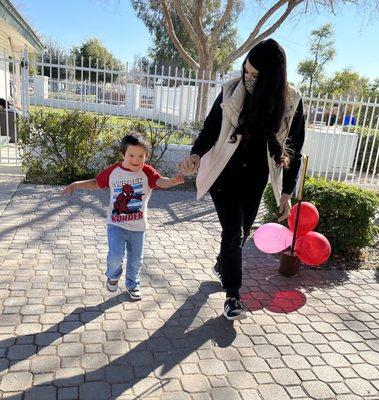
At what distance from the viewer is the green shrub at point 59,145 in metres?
7.07

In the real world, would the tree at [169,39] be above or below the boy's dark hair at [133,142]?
above

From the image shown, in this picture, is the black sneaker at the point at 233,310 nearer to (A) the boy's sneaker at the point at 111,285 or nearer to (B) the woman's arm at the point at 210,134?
(A) the boy's sneaker at the point at 111,285

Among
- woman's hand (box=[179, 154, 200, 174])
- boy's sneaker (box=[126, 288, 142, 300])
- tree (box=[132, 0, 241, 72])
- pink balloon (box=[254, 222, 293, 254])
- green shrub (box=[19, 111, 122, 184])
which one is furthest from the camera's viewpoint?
tree (box=[132, 0, 241, 72])

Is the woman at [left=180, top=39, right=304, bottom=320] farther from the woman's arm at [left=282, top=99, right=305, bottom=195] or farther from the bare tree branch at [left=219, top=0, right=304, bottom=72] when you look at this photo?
the bare tree branch at [left=219, top=0, right=304, bottom=72]

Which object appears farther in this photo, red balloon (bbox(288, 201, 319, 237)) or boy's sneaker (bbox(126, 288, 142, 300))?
red balloon (bbox(288, 201, 319, 237))

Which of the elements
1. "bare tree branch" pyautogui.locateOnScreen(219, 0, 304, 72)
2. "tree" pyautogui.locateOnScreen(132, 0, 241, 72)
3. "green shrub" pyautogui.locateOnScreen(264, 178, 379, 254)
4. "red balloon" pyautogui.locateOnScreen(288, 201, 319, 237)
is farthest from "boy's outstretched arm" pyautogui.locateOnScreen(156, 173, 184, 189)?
"tree" pyautogui.locateOnScreen(132, 0, 241, 72)

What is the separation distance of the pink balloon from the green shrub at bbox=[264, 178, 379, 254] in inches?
31.7

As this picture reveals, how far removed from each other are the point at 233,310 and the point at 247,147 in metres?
1.15

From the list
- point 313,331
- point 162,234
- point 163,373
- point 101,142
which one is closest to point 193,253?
point 162,234

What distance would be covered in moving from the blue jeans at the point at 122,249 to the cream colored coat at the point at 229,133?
60 centimetres

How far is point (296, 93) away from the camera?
2.98 m

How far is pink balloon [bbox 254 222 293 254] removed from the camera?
13.4 ft

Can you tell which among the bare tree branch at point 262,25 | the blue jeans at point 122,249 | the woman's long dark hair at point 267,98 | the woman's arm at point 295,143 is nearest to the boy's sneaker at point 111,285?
the blue jeans at point 122,249

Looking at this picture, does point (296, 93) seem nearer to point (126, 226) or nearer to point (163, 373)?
point (126, 226)
